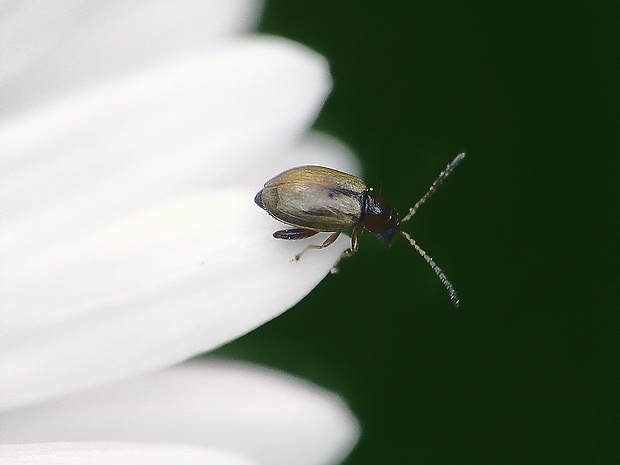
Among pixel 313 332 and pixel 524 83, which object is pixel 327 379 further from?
pixel 524 83

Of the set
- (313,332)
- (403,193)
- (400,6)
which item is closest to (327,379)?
(313,332)

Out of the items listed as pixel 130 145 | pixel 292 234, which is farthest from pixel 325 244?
pixel 130 145

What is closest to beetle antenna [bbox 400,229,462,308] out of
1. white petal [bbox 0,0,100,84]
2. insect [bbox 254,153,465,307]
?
insect [bbox 254,153,465,307]

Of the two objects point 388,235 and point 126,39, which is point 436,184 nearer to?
point 388,235

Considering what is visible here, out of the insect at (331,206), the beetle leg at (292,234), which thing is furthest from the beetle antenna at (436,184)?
the beetle leg at (292,234)

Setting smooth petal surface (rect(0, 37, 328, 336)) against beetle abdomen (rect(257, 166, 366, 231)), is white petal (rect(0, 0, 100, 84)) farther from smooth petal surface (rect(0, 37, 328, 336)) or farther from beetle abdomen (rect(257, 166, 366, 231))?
beetle abdomen (rect(257, 166, 366, 231))
